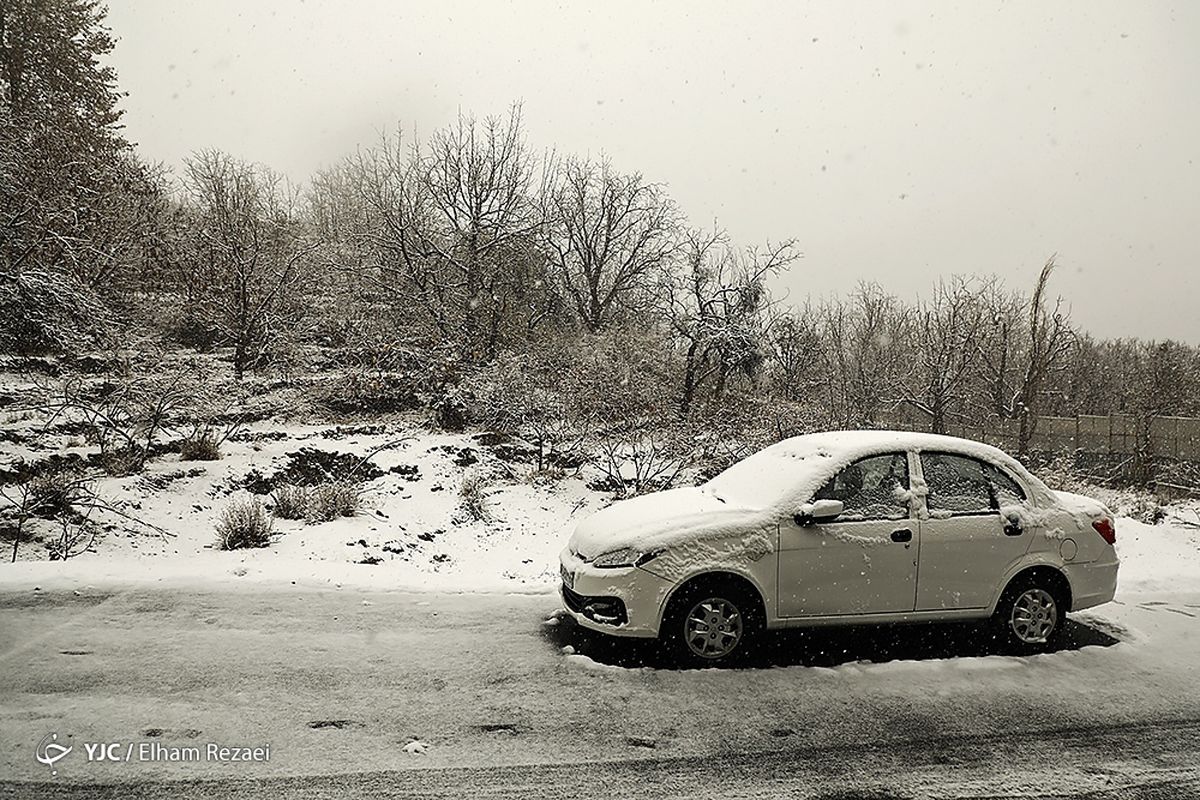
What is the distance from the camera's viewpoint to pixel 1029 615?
5.96m

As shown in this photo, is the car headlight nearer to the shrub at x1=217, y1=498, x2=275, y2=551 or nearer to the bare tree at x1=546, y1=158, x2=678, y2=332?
the shrub at x1=217, y1=498, x2=275, y2=551

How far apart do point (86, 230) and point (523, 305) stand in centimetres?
1223

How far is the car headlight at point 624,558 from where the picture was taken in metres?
5.39

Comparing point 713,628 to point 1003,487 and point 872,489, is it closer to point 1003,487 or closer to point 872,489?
point 872,489

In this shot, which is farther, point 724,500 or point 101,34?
point 101,34

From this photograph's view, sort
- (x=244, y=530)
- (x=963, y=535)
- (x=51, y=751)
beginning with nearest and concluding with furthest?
(x=51, y=751), (x=963, y=535), (x=244, y=530)

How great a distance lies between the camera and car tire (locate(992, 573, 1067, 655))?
595 cm

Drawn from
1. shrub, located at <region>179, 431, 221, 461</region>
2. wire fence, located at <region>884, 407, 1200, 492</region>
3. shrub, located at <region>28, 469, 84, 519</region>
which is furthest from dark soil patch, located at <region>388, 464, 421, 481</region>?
wire fence, located at <region>884, 407, 1200, 492</region>

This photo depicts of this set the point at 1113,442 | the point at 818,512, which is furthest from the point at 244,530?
the point at 1113,442

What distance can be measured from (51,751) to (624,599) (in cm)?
341

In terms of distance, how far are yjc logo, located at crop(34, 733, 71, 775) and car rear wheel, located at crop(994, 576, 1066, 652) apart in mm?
6368

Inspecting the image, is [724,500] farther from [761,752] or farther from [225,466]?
[225,466]

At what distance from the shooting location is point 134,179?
24719 mm

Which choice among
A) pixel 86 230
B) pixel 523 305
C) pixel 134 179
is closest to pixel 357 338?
pixel 523 305
